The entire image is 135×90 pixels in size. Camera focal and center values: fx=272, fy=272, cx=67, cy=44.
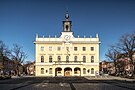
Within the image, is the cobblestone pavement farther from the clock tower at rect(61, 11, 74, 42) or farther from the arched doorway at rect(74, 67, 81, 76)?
the clock tower at rect(61, 11, 74, 42)

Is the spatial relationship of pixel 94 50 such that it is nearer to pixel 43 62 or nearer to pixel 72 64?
pixel 72 64

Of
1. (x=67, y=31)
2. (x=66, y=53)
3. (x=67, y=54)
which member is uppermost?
(x=67, y=31)

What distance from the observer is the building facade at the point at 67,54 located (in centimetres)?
8900

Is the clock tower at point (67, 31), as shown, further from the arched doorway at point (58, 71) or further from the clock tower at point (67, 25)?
the arched doorway at point (58, 71)

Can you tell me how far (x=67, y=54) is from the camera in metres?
90.0

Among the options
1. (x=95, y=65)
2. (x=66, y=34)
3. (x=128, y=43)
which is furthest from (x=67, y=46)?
(x=128, y=43)

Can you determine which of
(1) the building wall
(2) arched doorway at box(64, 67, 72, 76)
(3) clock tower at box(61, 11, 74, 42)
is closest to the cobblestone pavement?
(1) the building wall

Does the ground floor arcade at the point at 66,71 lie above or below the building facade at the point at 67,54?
below

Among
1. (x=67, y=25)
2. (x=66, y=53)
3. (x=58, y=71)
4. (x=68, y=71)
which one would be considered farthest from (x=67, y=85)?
(x=67, y=25)

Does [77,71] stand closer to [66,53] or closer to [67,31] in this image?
[66,53]

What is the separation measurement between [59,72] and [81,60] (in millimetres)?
8295

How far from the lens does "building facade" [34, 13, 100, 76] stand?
3504 inches

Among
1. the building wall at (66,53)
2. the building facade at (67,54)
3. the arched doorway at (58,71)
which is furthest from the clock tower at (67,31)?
the arched doorway at (58,71)

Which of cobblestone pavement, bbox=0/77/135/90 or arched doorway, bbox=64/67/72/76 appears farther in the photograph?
arched doorway, bbox=64/67/72/76
